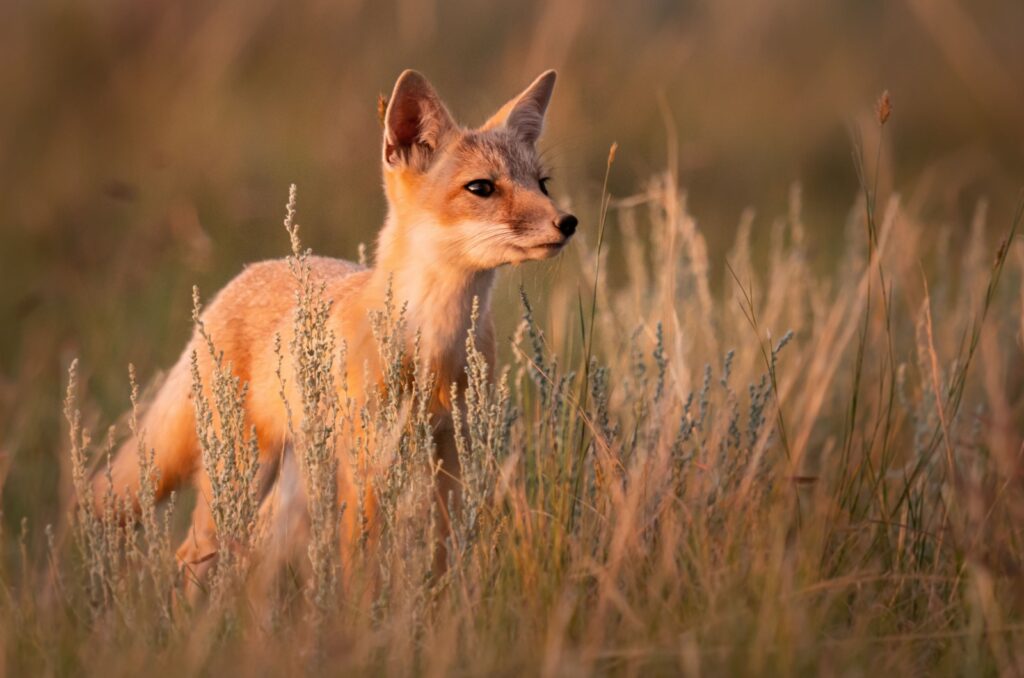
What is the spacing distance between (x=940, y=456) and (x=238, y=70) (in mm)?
6620

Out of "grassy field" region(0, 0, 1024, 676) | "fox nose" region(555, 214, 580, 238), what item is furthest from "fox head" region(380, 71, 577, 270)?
"grassy field" region(0, 0, 1024, 676)

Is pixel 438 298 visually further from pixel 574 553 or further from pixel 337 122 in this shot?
pixel 337 122

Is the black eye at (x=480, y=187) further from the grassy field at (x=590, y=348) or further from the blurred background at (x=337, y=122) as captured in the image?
the blurred background at (x=337, y=122)

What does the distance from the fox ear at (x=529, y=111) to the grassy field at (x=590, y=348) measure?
31cm

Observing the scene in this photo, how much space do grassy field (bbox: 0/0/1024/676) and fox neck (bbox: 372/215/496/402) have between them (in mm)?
278

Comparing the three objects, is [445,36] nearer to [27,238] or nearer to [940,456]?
[27,238]

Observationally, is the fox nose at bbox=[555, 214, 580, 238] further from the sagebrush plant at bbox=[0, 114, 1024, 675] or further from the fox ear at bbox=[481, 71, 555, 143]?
the fox ear at bbox=[481, 71, 555, 143]

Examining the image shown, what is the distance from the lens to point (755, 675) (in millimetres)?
2867

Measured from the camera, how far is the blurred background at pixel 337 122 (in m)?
7.08

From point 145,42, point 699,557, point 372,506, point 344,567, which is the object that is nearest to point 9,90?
point 145,42

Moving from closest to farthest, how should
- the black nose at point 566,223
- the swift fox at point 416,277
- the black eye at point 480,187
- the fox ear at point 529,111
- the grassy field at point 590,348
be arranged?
1. the grassy field at point 590,348
2. the black nose at point 566,223
3. the swift fox at point 416,277
4. the black eye at point 480,187
5. the fox ear at point 529,111

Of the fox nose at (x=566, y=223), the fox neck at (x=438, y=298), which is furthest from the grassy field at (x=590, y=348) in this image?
the fox neck at (x=438, y=298)

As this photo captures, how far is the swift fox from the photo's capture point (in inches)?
174

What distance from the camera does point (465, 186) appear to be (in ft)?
15.2
